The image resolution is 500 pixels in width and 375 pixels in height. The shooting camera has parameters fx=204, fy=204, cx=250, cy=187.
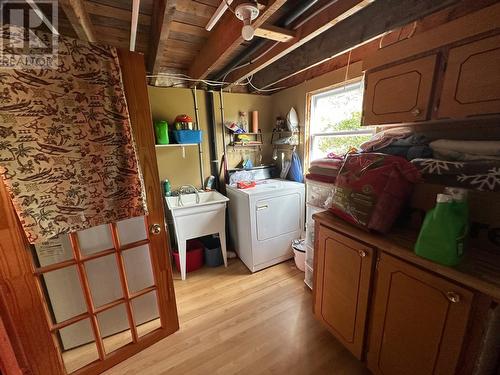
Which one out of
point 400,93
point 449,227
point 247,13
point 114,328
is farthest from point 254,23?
point 114,328

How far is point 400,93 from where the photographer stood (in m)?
1.17

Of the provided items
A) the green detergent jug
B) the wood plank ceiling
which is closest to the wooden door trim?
the wood plank ceiling

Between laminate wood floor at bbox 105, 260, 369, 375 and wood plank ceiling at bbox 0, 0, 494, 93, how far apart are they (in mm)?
2187

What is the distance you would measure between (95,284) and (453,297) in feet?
6.54

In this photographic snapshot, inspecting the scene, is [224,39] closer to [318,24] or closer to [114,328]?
[318,24]

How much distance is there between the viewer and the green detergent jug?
0.82 metres

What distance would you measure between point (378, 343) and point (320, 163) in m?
1.23

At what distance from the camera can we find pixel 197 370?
1391 mm

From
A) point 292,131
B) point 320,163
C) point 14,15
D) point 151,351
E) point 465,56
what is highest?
point 14,15

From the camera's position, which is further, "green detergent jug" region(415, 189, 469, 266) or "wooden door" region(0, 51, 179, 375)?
"wooden door" region(0, 51, 179, 375)

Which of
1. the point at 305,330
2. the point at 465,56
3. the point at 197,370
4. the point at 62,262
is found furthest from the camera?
the point at 305,330

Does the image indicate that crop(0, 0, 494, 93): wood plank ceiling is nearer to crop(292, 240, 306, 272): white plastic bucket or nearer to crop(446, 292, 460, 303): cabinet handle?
crop(446, 292, 460, 303): cabinet handle

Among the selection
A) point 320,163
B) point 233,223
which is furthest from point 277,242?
point 320,163

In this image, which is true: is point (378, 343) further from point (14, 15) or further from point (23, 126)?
point (14, 15)
